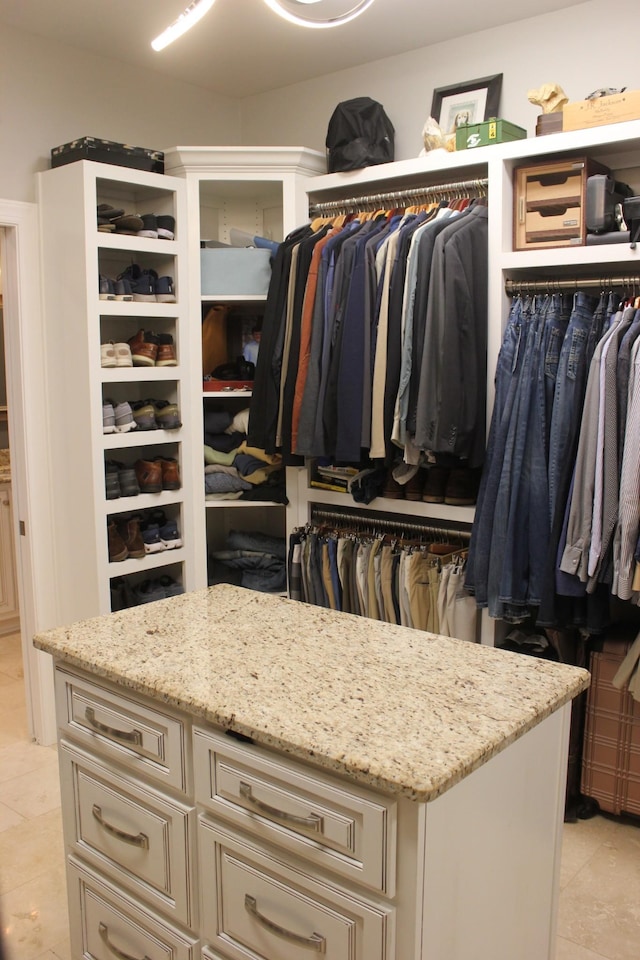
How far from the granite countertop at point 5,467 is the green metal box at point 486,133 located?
3.08 m

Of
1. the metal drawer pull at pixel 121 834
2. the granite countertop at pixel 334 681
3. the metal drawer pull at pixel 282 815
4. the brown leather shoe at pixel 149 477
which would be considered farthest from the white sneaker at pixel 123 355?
the metal drawer pull at pixel 282 815

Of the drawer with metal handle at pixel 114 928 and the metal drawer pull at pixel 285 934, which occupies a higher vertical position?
the metal drawer pull at pixel 285 934

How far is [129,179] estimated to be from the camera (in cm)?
323

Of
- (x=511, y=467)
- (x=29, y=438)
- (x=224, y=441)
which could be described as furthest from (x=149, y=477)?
(x=511, y=467)

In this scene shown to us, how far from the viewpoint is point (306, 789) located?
139 centimetres

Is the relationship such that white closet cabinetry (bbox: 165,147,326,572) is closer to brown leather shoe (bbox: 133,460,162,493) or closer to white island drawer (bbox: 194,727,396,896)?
brown leather shoe (bbox: 133,460,162,493)

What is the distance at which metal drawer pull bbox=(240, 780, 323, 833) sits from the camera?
1383 mm

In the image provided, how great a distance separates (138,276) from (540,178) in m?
1.61

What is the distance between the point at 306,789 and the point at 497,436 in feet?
5.54

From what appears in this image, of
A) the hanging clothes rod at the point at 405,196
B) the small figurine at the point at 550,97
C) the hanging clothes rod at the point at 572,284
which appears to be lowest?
the hanging clothes rod at the point at 572,284

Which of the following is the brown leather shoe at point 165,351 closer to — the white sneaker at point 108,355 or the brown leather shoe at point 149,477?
the white sneaker at point 108,355

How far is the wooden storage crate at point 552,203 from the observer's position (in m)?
2.74

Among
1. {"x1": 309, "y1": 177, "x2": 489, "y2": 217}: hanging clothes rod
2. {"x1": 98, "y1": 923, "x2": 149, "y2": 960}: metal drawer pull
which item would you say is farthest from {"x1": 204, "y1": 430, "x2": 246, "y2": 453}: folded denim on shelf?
{"x1": 98, "y1": 923, "x2": 149, "y2": 960}: metal drawer pull

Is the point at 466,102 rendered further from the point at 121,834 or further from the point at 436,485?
the point at 121,834
